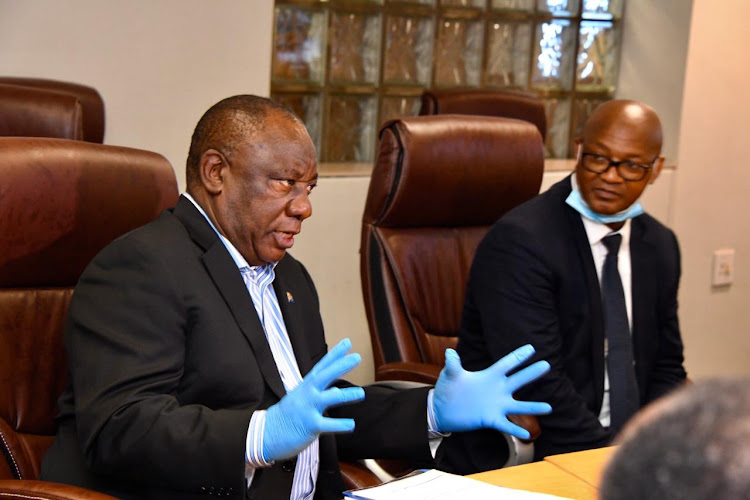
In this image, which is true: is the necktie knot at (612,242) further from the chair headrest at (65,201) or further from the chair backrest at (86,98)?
the chair backrest at (86,98)

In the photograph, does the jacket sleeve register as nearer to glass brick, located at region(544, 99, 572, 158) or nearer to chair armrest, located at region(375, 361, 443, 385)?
chair armrest, located at region(375, 361, 443, 385)

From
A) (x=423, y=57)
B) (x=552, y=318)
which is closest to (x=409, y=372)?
(x=552, y=318)

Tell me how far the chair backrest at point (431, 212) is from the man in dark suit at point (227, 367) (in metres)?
0.61

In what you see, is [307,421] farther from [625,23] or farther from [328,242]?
[625,23]

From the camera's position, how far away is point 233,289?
1515 mm

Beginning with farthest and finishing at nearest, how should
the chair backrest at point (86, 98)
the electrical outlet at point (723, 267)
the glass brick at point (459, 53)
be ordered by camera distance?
the electrical outlet at point (723, 267)
the glass brick at point (459, 53)
the chair backrest at point (86, 98)

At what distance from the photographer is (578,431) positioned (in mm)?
1961

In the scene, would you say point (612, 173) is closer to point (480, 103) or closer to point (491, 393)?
point (491, 393)

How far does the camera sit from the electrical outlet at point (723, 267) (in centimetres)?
396

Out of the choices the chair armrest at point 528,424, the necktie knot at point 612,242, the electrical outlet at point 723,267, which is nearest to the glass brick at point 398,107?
the electrical outlet at point 723,267

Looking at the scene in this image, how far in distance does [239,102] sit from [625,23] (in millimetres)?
2866

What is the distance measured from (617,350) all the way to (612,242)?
232mm

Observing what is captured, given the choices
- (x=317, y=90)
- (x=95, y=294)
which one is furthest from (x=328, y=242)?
(x=95, y=294)

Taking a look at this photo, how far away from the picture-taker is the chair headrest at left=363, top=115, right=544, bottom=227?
2.26m
